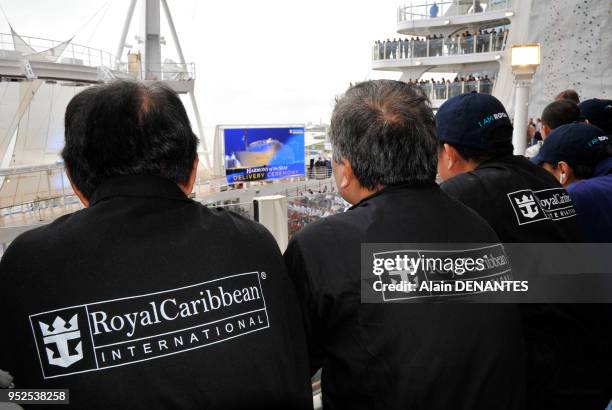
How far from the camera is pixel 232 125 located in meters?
12.9

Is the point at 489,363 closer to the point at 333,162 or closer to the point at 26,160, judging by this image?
the point at 333,162

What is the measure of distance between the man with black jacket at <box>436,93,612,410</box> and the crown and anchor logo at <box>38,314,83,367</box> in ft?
2.43

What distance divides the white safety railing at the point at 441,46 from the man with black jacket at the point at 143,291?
1493cm

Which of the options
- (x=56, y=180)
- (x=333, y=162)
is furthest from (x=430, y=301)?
(x=56, y=180)

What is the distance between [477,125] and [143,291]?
797mm

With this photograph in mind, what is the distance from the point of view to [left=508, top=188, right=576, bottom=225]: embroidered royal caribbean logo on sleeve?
105cm

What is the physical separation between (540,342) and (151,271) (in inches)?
32.1

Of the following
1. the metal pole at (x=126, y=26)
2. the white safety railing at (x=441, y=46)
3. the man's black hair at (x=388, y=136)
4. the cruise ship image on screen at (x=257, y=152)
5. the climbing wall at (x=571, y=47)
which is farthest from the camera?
the metal pole at (x=126, y=26)

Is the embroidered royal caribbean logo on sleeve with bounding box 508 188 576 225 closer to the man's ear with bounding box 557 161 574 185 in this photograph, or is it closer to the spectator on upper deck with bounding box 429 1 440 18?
the man's ear with bounding box 557 161 574 185

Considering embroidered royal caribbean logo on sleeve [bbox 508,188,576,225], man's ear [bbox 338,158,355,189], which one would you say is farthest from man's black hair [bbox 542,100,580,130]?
man's ear [bbox 338,158,355,189]

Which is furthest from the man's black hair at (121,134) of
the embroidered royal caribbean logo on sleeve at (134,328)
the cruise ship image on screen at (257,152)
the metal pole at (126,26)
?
the metal pole at (126,26)

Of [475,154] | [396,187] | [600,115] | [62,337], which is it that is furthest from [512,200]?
[600,115]

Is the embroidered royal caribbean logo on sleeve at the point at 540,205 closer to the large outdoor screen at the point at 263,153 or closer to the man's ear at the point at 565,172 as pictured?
the man's ear at the point at 565,172

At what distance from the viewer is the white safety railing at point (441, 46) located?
1434cm
